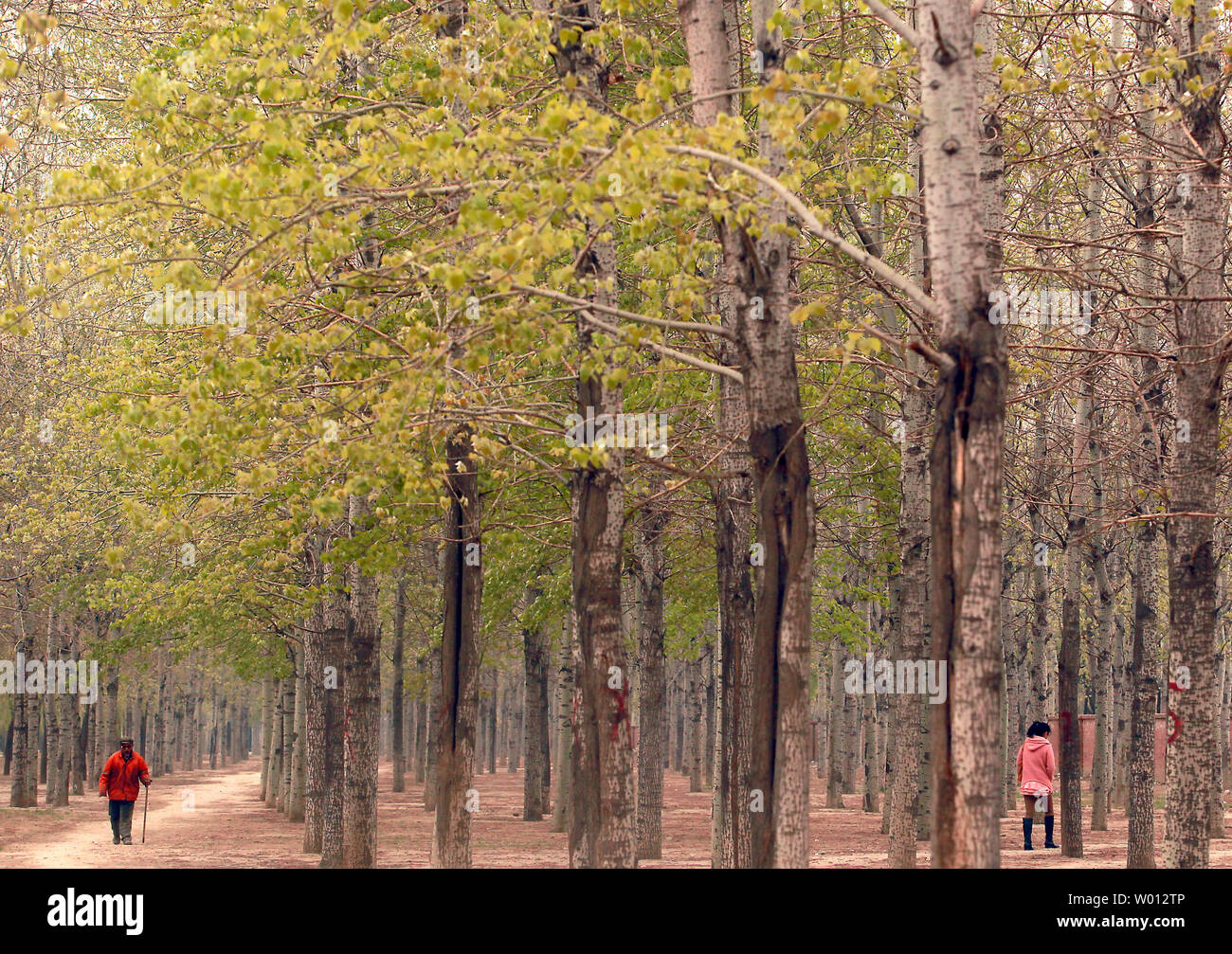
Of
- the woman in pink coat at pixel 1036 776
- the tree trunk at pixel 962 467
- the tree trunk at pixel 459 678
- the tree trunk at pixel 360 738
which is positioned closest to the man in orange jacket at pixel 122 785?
the tree trunk at pixel 360 738

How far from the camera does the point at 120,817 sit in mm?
23250

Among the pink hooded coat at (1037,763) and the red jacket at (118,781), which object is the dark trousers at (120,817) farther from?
the pink hooded coat at (1037,763)

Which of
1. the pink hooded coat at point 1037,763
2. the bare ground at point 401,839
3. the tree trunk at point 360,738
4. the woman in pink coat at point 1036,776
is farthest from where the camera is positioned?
the pink hooded coat at point 1037,763

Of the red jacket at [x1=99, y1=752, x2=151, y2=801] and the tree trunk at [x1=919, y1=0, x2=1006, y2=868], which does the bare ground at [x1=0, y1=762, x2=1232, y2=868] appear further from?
the tree trunk at [x1=919, y1=0, x2=1006, y2=868]

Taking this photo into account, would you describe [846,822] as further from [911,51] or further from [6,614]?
[6,614]

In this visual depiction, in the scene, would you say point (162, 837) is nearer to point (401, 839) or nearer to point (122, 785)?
point (122, 785)

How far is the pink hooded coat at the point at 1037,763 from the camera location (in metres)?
20.0

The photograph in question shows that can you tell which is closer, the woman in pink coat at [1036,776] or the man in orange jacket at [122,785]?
the woman in pink coat at [1036,776]

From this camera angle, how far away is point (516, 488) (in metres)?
19.6

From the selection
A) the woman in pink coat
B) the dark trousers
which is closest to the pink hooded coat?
the woman in pink coat

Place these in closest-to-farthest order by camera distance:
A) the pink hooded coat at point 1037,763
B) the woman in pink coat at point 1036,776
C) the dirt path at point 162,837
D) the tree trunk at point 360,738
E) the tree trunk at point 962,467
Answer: the tree trunk at point 962,467 < the tree trunk at point 360,738 < the woman in pink coat at point 1036,776 < the pink hooded coat at point 1037,763 < the dirt path at point 162,837

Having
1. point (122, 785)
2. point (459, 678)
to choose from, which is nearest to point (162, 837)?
point (122, 785)
